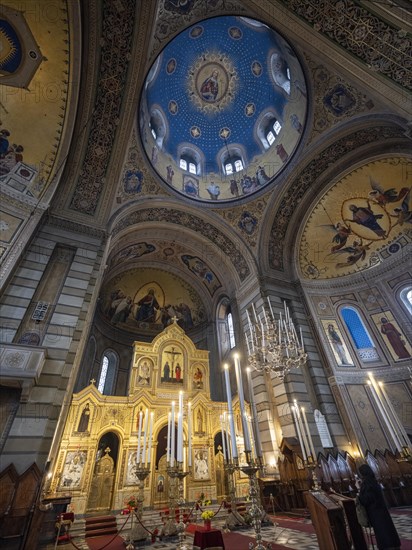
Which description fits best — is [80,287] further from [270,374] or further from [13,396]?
[270,374]

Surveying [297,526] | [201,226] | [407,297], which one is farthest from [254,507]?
[201,226]

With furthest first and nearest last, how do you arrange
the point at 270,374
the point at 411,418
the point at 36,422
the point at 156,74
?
the point at 156,74, the point at 270,374, the point at 411,418, the point at 36,422

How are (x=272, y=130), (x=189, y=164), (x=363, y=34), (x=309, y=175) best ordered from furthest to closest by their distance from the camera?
1. (x=189, y=164)
2. (x=272, y=130)
3. (x=309, y=175)
4. (x=363, y=34)

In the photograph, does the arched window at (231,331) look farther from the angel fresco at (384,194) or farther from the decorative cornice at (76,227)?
the angel fresco at (384,194)

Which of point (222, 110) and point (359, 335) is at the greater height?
point (222, 110)

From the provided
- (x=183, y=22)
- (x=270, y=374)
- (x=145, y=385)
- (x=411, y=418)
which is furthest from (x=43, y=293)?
(x=411, y=418)

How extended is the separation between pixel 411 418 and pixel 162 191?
14108 millimetres

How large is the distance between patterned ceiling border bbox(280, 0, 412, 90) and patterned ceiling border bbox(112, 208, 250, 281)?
864cm

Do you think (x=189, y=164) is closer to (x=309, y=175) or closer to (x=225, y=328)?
(x=309, y=175)

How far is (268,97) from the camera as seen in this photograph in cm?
1415

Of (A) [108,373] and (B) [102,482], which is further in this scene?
(A) [108,373]

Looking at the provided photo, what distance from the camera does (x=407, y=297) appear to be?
11664 mm

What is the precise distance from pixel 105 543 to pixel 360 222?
14489 mm

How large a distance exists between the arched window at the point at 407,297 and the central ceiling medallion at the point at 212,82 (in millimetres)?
13310
